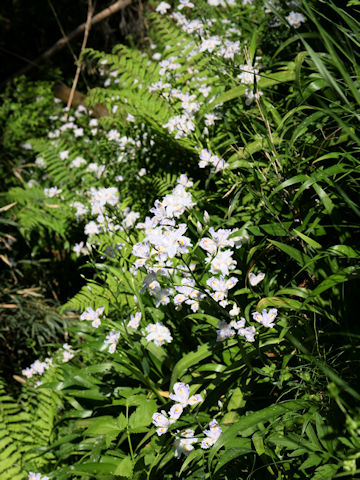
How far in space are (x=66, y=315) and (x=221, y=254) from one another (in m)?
2.29

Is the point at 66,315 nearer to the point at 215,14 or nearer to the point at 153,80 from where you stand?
the point at 153,80

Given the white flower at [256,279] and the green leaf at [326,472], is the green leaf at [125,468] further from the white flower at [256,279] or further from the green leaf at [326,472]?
the white flower at [256,279]

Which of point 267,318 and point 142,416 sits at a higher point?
point 267,318

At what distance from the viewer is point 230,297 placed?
1630 millimetres

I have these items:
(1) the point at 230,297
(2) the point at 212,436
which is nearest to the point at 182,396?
(2) the point at 212,436

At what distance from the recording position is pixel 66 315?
3.45 metres

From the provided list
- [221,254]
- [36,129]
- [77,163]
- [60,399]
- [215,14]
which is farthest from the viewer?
[36,129]

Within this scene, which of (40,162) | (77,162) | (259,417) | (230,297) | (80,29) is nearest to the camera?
(259,417)

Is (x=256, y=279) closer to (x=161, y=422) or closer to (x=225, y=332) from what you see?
(x=225, y=332)

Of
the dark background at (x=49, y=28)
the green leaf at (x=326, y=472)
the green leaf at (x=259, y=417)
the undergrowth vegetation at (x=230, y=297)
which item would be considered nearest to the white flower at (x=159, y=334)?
the undergrowth vegetation at (x=230, y=297)

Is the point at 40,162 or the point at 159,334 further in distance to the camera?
the point at 40,162

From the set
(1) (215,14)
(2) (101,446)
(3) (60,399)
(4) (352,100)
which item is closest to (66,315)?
(3) (60,399)

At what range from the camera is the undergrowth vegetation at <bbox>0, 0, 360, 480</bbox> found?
141 cm

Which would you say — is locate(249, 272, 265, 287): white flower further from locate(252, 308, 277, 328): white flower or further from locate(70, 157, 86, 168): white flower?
locate(70, 157, 86, 168): white flower
